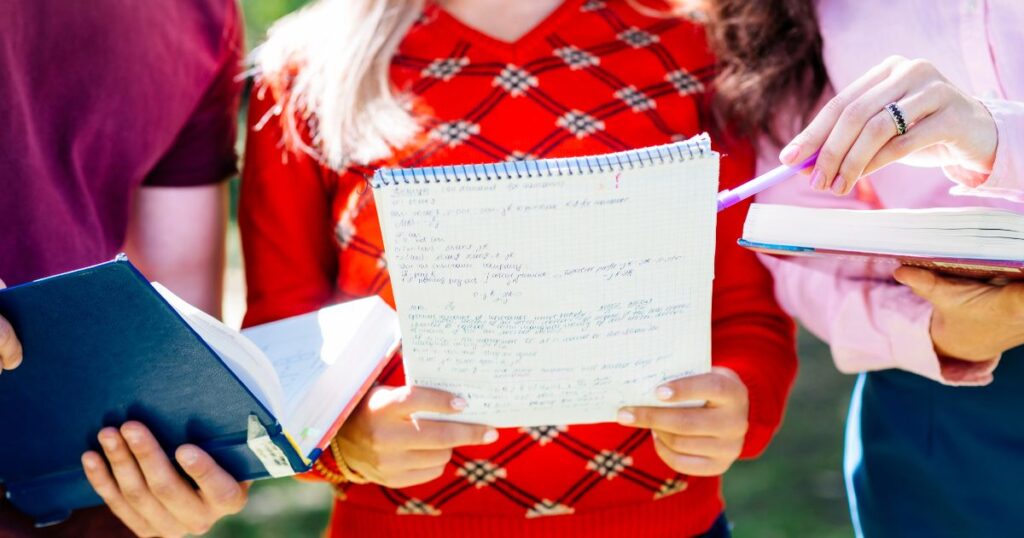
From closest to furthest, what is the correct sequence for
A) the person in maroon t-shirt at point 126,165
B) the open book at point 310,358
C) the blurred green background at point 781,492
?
the open book at point 310,358 < the person in maroon t-shirt at point 126,165 < the blurred green background at point 781,492

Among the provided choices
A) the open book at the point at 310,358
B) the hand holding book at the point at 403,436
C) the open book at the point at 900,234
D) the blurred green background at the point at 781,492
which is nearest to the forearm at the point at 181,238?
the open book at the point at 310,358

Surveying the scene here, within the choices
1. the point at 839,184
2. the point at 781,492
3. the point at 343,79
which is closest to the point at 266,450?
the point at 343,79

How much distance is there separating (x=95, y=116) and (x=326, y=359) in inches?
20.2

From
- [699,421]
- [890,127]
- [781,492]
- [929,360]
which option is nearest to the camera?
[890,127]

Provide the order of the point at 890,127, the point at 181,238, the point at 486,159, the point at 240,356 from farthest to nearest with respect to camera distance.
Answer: the point at 181,238, the point at 486,159, the point at 240,356, the point at 890,127

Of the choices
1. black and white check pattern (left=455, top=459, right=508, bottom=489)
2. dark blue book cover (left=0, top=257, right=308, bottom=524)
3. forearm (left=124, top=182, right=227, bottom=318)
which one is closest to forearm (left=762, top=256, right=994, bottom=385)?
black and white check pattern (left=455, top=459, right=508, bottom=489)

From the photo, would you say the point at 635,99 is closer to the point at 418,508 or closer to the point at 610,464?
the point at 610,464

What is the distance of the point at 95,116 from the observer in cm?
153

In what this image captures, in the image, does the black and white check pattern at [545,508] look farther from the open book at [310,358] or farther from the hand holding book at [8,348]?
the hand holding book at [8,348]

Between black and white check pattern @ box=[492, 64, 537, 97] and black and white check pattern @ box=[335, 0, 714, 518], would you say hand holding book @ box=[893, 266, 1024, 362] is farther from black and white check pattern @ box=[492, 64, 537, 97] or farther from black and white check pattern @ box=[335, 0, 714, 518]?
black and white check pattern @ box=[492, 64, 537, 97]

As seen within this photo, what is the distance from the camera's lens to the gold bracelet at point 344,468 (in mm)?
1459

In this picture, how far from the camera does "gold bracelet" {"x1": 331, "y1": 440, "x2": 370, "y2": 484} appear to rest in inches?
57.4

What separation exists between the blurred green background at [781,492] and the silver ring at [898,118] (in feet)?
6.90

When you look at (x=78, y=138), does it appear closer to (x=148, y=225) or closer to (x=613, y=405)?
(x=148, y=225)
